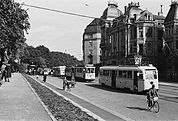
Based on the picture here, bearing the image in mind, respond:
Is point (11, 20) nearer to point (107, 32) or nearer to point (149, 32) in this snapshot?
point (149, 32)

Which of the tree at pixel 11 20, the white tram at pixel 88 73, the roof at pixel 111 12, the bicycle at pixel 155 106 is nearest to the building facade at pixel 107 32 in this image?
the roof at pixel 111 12

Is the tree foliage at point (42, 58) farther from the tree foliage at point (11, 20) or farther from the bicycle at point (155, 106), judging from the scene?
the bicycle at point (155, 106)

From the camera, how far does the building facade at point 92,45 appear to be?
112875mm

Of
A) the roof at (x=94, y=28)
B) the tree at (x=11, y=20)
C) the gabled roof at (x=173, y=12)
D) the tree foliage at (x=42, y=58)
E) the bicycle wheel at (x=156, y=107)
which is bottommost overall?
the bicycle wheel at (x=156, y=107)

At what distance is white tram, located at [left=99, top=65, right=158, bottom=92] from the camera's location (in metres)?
26.1

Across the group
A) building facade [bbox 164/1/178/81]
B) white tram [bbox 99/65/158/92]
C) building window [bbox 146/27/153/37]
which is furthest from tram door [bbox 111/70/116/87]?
building window [bbox 146/27/153/37]

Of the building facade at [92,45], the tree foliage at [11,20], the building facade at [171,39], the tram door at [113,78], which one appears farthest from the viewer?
the building facade at [92,45]

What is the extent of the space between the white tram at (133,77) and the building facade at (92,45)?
Answer: 256ft

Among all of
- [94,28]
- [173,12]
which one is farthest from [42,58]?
[173,12]

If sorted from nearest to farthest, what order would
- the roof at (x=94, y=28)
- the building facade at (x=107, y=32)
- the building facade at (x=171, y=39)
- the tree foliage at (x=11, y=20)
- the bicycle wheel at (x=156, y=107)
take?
1. the tree foliage at (x=11, y=20)
2. the bicycle wheel at (x=156, y=107)
3. the building facade at (x=171, y=39)
4. the building facade at (x=107, y=32)
5. the roof at (x=94, y=28)

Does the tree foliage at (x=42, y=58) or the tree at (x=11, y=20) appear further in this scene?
the tree foliage at (x=42, y=58)

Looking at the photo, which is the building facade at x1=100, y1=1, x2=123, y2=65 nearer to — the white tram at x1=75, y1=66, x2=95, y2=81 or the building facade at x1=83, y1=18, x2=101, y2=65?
the building facade at x1=83, y1=18, x2=101, y2=65

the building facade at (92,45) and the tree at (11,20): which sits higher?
the building facade at (92,45)

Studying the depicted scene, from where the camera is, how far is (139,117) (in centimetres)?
1399
